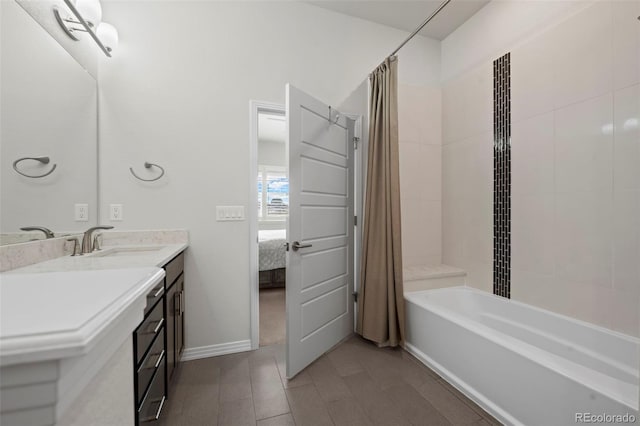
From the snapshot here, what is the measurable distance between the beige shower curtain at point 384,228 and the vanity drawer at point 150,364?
154 centimetres

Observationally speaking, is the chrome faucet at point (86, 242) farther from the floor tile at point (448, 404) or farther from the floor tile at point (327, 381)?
the floor tile at point (448, 404)

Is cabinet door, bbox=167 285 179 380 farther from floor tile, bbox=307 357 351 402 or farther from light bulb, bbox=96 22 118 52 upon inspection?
light bulb, bbox=96 22 118 52

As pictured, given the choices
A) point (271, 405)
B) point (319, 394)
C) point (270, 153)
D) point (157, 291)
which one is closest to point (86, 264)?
point (157, 291)

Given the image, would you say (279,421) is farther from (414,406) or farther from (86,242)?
(86,242)

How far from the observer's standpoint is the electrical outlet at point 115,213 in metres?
1.96

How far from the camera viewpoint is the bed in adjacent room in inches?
146

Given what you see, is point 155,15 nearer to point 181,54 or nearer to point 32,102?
point 181,54

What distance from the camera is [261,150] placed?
6.05 metres

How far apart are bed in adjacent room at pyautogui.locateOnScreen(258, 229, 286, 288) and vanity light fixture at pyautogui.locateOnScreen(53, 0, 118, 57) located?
8.27ft

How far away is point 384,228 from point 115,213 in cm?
205

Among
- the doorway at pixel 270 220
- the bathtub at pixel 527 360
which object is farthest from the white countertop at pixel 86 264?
the bathtub at pixel 527 360

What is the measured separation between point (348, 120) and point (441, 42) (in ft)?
5.08

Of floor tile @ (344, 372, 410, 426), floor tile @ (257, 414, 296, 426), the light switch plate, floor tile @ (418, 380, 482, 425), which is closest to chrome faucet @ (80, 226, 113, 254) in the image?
the light switch plate

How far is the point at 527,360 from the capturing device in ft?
4.41
